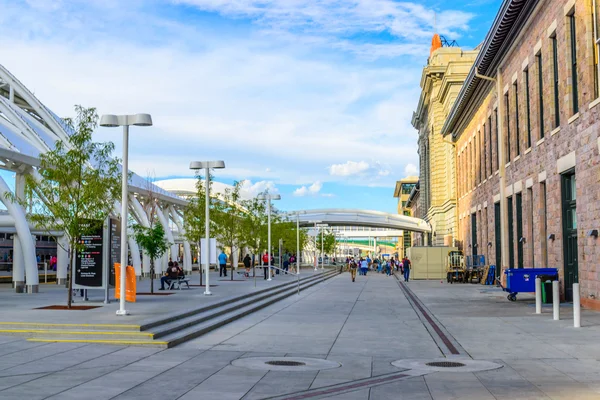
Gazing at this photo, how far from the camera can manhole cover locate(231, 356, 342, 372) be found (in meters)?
11.5

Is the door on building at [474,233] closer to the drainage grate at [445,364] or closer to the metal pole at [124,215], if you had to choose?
the metal pole at [124,215]

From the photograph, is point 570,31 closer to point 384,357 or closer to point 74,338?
point 384,357

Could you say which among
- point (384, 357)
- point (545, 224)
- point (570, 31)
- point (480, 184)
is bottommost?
point (384, 357)

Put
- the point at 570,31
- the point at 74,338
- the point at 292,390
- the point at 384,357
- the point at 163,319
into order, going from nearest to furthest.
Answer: the point at 292,390, the point at 384,357, the point at 74,338, the point at 163,319, the point at 570,31

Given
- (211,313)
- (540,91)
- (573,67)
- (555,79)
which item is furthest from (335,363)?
(540,91)

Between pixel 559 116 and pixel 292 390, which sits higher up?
pixel 559 116

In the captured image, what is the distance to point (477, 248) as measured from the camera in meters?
46.0

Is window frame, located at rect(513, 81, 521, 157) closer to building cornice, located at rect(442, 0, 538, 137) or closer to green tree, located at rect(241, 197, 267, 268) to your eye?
building cornice, located at rect(442, 0, 538, 137)

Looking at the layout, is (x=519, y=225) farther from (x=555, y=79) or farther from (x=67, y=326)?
(x=67, y=326)

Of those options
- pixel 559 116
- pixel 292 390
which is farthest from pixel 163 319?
pixel 559 116

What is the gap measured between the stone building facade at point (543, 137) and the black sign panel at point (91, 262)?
14.5 m

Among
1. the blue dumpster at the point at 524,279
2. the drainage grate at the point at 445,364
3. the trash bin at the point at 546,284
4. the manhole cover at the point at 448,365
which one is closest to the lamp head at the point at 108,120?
the manhole cover at the point at 448,365

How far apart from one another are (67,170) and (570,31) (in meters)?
15.9

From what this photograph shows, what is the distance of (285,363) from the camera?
1200cm
